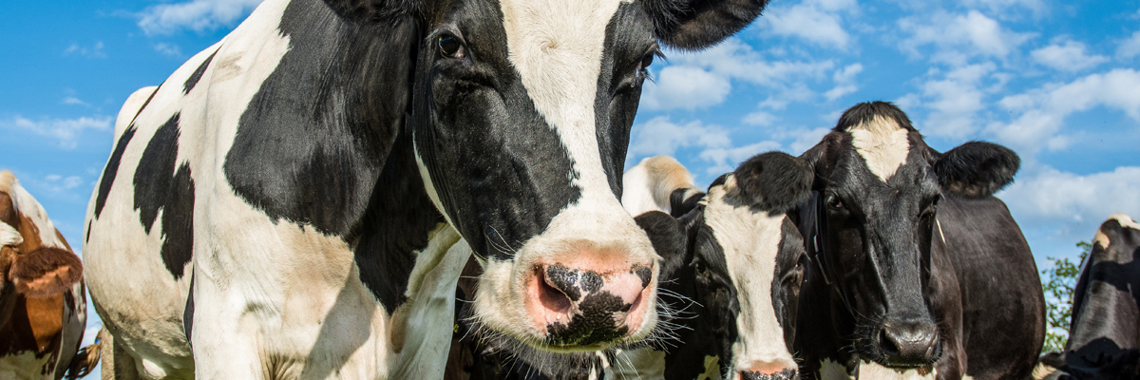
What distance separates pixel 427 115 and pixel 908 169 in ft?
12.3

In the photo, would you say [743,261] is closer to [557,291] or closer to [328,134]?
[328,134]

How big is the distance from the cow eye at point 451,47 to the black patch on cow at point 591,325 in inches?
33.8

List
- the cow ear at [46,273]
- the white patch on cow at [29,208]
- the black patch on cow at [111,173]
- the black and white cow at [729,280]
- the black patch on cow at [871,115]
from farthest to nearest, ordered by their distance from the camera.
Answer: the white patch on cow at [29,208] → the cow ear at [46,273] → the black patch on cow at [871,115] → the black and white cow at [729,280] → the black patch on cow at [111,173]

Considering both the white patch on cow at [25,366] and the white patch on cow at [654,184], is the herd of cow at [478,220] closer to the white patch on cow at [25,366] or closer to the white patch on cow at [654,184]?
the white patch on cow at [25,366]

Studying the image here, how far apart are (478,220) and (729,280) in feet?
10.9

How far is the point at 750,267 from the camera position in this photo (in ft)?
17.8

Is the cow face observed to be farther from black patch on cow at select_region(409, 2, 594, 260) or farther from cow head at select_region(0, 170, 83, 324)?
cow head at select_region(0, 170, 83, 324)

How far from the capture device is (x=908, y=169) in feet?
17.5

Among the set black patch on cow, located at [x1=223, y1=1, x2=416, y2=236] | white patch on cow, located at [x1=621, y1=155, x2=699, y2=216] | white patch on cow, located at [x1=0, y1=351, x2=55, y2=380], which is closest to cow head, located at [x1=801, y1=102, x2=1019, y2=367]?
white patch on cow, located at [x1=621, y1=155, x2=699, y2=216]

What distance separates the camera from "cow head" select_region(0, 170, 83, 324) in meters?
6.43

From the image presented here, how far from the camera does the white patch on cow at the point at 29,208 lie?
8227mm

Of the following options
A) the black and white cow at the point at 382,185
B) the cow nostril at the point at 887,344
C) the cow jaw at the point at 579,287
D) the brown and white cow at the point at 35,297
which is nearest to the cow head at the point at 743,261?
the cow nostril at the point at 887,344

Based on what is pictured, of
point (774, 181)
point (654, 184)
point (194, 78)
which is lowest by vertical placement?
point (194, 78)

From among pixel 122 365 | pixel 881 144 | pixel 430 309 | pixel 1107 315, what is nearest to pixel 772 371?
pixel 881 144
